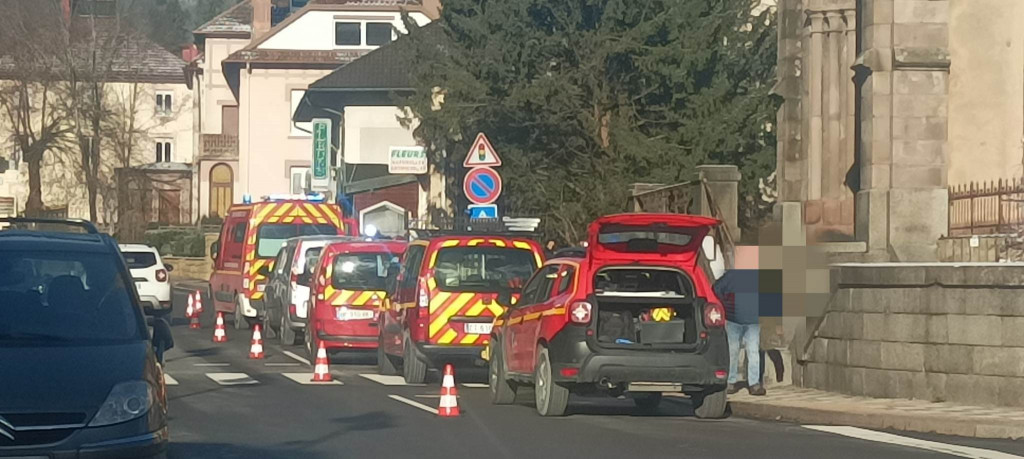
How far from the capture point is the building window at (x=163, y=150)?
10169cm

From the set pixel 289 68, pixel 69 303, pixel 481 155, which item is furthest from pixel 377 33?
pixel 69 303

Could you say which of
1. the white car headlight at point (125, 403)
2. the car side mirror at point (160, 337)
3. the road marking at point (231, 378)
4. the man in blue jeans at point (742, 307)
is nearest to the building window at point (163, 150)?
the road marking at point (231, 378)

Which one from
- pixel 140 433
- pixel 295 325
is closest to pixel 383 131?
pixel 295 325

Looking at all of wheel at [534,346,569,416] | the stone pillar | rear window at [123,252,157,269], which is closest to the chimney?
rear window at [123,252,157,269]

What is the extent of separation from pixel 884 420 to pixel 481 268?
20.9ft

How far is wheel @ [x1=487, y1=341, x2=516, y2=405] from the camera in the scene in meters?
18.6

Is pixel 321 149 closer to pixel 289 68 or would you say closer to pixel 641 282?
pixel 289 68

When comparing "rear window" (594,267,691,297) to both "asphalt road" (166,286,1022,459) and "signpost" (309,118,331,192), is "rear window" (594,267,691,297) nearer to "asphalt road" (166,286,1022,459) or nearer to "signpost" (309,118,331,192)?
"asphalt road" (166,286,1022,459)

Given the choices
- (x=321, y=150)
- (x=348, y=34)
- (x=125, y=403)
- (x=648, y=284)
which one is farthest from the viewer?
(x=348, y=34)

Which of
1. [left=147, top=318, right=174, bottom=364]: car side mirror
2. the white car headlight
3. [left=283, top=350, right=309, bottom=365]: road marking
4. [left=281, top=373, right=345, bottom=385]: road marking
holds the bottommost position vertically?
[left=283, top=350, right=309, bottom=365]: road marking

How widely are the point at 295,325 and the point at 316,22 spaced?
181 feet

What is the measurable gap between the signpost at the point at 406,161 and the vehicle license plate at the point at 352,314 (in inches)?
320

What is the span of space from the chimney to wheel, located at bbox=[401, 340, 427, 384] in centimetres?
6785

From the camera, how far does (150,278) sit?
34.3 metres
